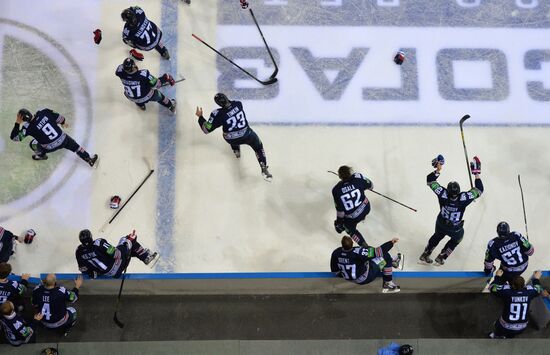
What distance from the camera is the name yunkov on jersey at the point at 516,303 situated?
579 cm

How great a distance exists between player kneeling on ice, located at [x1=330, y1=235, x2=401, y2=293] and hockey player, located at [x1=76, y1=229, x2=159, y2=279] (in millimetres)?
2067

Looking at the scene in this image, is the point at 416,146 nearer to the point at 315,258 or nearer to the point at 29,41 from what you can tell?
the point at 315,258

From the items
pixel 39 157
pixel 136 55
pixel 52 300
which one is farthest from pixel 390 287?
pixel 39 157

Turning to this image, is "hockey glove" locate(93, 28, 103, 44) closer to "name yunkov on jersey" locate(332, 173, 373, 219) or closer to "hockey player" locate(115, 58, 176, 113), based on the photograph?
"hockey player" locate(115, 58, 176, 113)

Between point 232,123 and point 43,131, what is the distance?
6.64 ft

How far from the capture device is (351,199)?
20.5 ft

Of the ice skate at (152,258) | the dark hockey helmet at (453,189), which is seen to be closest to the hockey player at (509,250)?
the dark hockey helmet at (453,189)

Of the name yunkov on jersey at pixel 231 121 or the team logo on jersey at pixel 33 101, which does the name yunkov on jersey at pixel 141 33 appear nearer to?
the team logo on jersey at pixel 33 101

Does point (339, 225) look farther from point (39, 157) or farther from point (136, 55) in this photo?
point (39, 157)

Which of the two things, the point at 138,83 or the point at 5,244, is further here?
A: the point at 138,83

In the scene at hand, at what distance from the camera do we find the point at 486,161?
7.34m

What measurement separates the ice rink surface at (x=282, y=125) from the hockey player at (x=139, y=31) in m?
0.60

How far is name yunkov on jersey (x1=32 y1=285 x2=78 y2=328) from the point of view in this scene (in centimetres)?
581

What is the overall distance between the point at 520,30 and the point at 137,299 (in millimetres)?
5728
